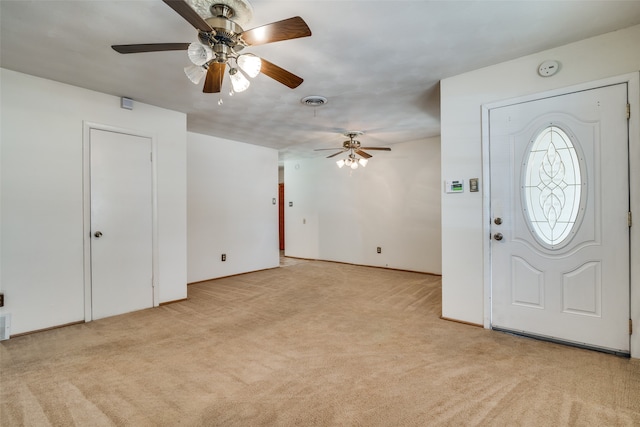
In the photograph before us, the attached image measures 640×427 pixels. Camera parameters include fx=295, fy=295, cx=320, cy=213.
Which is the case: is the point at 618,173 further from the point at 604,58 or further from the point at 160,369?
the point at 160,369

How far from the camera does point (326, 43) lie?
242 cm

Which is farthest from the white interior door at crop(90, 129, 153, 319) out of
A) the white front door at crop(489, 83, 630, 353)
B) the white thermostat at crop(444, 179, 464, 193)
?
the white front door at crop(489, 83, 630, 353)

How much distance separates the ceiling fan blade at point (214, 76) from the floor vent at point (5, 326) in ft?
9.55

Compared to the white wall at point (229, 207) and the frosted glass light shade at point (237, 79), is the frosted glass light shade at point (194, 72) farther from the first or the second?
the white wall at point (229, 207)

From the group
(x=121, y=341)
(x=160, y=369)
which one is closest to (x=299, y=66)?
(x=160, y=369)

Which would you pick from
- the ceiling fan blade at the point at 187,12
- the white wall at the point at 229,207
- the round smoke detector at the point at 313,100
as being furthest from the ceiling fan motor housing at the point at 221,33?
the white wall at the point at 229,207

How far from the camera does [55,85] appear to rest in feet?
10.2

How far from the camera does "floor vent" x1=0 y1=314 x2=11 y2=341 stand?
279 centimetres

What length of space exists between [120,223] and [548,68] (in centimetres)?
478

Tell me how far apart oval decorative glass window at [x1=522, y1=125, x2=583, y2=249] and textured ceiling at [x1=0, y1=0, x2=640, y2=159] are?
0.86m

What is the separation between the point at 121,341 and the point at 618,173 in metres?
4.60

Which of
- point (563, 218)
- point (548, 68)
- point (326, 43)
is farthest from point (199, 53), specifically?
point (563, 218)

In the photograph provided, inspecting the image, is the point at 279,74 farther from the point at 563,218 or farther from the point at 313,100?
the point at 563,218

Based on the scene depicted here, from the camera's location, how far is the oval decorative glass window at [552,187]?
8.52 feet
